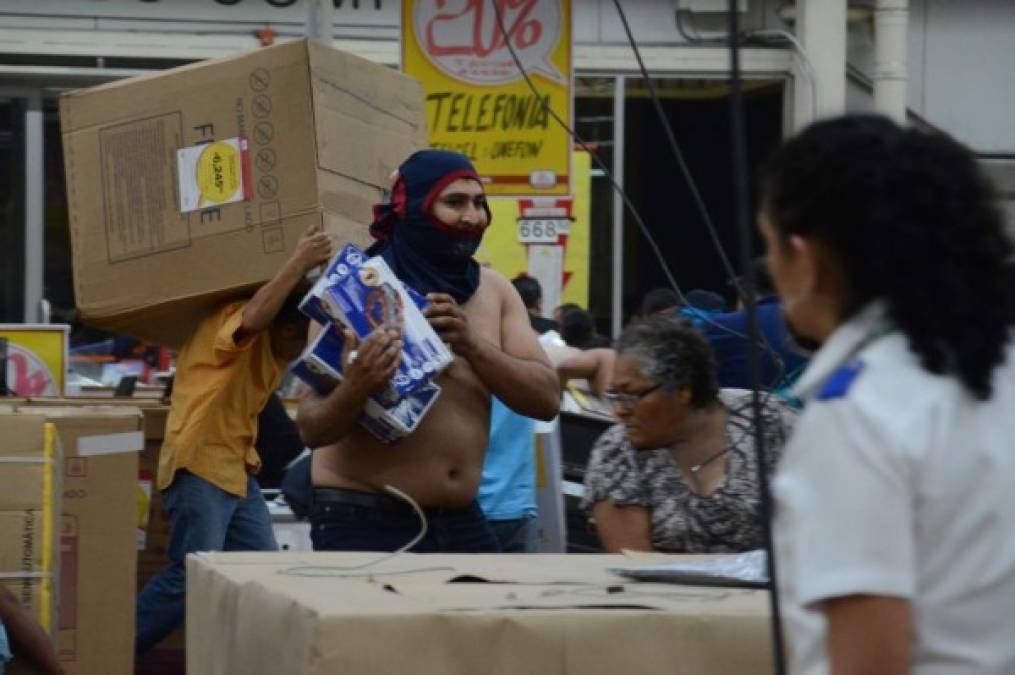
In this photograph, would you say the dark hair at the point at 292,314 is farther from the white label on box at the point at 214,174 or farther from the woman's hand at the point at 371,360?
the woman's hand at the point at 371,360

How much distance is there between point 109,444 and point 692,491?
2.67 meters

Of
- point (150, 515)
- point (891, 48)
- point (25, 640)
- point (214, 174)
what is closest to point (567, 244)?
point (891, 48)

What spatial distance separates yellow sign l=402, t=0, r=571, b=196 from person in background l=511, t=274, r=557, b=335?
49.3 inches

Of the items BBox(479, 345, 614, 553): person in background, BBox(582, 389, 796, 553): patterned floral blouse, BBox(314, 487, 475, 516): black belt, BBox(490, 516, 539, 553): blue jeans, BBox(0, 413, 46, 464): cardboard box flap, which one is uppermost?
BBox(582, 389, 796, 553): patterned floral blouse

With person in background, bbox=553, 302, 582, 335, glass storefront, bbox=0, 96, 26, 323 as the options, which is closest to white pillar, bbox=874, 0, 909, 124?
person in background, bbox=553, 302, 582, 335

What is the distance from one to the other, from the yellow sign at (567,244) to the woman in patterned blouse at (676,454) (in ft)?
25.4

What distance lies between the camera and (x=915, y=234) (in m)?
1.89

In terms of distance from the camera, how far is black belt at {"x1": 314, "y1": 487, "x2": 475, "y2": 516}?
14.9 ft

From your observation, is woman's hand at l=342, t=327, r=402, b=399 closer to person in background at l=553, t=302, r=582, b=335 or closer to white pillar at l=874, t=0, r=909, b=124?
person in background at l=553, t=302, r=582, b=335

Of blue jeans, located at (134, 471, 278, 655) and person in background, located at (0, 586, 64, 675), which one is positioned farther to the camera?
blue jeans, located at (134, 471, 278, 655)

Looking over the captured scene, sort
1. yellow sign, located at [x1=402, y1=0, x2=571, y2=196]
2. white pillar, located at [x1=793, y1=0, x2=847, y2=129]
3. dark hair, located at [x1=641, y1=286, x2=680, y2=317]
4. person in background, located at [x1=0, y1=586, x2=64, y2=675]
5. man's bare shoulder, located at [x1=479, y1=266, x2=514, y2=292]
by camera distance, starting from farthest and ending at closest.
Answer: white pillar, located at [x1=793, y1=0, x2=847, y2=129] → dark hair, located at [x1=641, y1=286, x2=680, y2=317] → yellow sign, located at [x1=402, y1=0, x2=571, y2=196] → person in background, located at [x1=0, y1=586, x2=64, y2=675] → man's bare shoulder, located at [x1=479, y1=266, x2=514, y2=292]

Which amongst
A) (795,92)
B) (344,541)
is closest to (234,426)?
(344,541)

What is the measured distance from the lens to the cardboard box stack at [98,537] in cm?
626

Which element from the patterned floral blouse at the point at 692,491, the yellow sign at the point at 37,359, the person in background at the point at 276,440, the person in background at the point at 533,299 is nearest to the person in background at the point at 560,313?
the person in background at the point at 533,299
